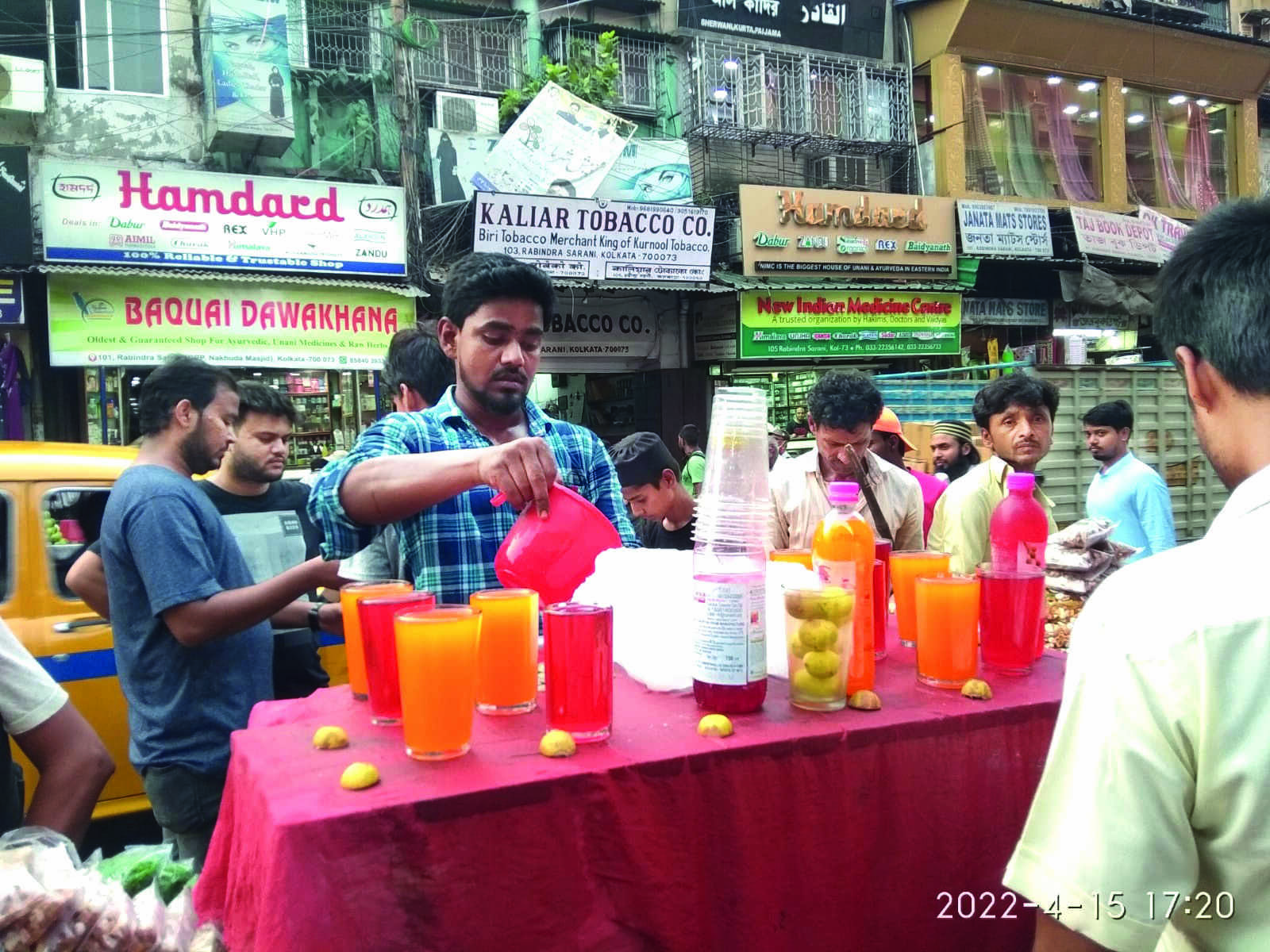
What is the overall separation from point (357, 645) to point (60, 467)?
2723 mm

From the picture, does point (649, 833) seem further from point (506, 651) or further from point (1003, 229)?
point (1003, 229)

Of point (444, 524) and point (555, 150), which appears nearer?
point (444, 524)

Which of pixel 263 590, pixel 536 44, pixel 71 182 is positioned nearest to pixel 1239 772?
pixel 263 590

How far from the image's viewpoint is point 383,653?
1.46m

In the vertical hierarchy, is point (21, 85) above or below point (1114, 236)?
above

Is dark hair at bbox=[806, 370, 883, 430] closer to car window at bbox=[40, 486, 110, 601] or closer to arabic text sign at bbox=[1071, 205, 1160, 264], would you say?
car window at bbox=[40, 486, 110, 601]

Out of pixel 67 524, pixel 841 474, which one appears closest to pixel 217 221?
pixel 67 524

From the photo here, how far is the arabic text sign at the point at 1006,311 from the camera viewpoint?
531 inches

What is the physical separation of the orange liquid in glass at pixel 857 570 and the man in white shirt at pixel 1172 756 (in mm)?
536

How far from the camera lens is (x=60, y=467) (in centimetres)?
358

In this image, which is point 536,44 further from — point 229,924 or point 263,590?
point 229,924

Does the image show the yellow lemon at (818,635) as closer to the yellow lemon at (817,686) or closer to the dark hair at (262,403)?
the yellow lemon at (817,686)

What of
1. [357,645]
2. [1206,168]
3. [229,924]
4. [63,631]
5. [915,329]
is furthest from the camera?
[1206,168]

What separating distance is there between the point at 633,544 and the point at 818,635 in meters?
0.95
